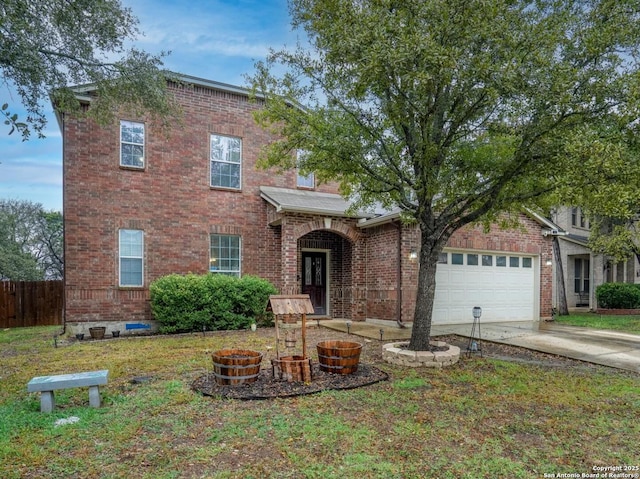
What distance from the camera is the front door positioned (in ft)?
43.9

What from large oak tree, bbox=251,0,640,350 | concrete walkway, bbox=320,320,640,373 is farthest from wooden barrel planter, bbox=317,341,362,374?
concrete walkway, bbox=320,320,640,373

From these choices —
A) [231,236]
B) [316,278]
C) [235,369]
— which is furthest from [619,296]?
[235,369]

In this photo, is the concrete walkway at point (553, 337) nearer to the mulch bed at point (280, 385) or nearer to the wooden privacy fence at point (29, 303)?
the mulch bed at point (280, 385)

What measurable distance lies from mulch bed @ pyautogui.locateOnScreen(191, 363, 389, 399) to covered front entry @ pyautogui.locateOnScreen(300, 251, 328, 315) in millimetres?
7127

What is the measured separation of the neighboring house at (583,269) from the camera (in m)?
19.1

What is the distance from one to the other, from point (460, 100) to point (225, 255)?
8110 mm

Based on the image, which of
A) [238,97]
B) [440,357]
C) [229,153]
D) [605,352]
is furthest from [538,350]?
[238,97]

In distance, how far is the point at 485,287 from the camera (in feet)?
41.8

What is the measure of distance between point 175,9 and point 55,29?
2.83 m

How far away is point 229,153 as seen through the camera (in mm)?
12305

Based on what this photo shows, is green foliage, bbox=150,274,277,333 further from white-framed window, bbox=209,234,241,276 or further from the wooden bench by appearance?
the wooden bench

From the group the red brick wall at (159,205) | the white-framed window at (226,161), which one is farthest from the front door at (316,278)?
the white-framed window at (226,161)

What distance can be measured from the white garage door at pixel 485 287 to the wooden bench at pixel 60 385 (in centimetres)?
922

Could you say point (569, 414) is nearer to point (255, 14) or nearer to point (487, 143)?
point (487, 143)
